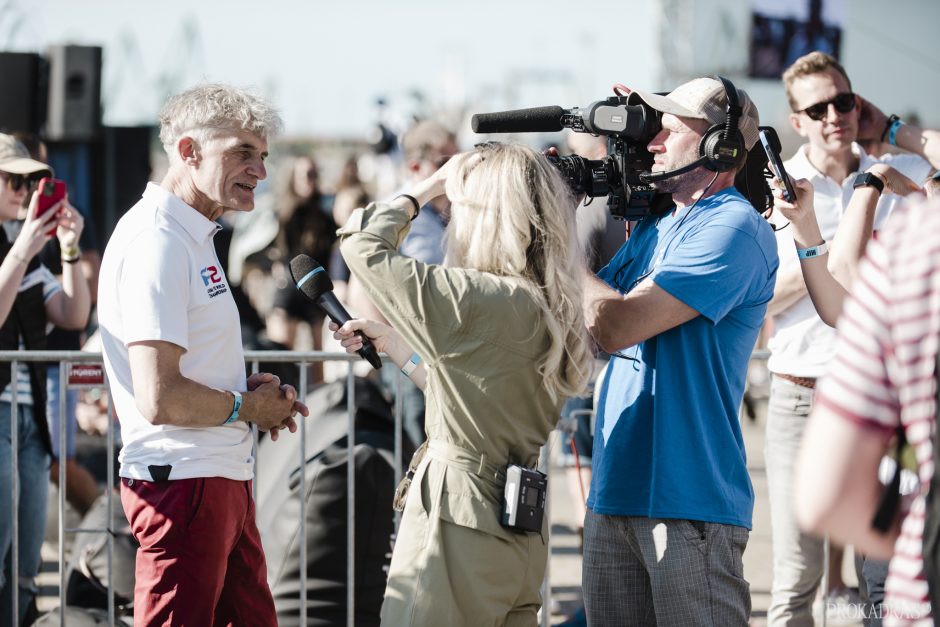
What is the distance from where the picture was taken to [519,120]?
2994 mm

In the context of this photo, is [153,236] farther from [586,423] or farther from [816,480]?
[586,423]

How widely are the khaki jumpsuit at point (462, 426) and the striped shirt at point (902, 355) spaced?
1.01 meters

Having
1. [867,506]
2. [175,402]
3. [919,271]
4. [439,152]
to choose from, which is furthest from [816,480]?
[439,152]

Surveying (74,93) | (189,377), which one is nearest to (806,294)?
(189,377)

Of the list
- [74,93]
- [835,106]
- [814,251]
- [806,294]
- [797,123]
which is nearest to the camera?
[814,251]

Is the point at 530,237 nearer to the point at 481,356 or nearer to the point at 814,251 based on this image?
the point at 481,356

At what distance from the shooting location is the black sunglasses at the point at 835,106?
414cm

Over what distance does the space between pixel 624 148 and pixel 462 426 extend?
2.83 feet

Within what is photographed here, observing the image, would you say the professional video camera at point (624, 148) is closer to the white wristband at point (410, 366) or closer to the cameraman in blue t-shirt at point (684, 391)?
the cameraman in blue t-shirt at point (684, 391)

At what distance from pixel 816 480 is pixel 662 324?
1.03 m

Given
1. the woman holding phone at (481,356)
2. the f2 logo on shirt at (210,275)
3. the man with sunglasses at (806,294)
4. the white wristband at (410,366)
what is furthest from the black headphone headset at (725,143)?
the f2 logo on shirt at (210,275)

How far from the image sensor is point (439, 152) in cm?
620

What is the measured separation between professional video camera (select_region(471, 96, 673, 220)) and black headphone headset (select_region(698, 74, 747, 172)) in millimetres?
164

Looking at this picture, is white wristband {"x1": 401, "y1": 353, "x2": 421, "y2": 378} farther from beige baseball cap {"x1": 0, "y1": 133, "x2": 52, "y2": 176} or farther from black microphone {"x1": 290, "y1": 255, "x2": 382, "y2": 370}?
beige baseball cap {"x1": 0, "y1": 133, "x2": 52, "y2": 176}
